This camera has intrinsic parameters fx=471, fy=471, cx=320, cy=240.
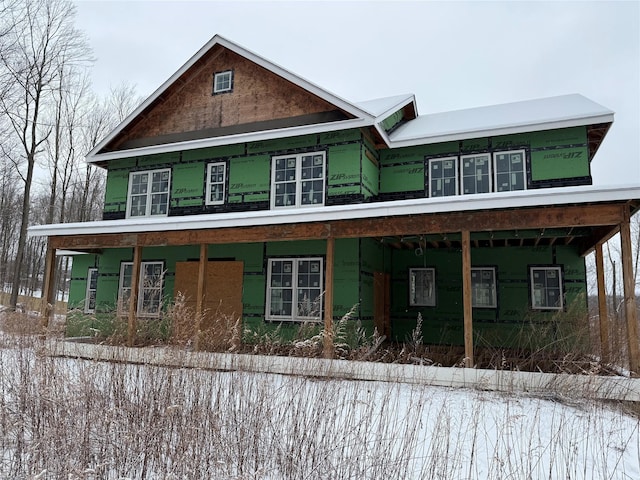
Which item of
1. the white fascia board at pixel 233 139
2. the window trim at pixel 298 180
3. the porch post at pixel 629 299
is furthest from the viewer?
the window trim at pixel 298 180

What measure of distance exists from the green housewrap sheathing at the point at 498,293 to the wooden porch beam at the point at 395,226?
14.6ft

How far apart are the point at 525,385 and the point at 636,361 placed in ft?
5.39

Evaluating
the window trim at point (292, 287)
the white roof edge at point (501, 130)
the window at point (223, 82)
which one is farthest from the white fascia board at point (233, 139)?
the window trim at point (292, 287)

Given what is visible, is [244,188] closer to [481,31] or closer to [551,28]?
[551,28]

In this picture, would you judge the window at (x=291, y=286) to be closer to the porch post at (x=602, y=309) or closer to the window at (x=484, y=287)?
the window at (x=484, y=287)

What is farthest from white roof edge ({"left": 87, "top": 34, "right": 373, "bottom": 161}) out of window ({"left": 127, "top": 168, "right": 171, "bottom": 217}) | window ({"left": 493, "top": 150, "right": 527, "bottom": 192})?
window ({"left": 493, "top": 150, "right": 527, "bottom": 192})

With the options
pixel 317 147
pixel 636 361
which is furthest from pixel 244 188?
pixel 636 361

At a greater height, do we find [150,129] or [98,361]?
[150,129]

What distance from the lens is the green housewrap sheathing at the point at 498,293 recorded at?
12.0 metres

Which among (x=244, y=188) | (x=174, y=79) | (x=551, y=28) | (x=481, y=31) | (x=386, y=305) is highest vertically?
(x=481, y=31)

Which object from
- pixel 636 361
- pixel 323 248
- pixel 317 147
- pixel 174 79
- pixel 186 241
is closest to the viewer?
pixel 636 361

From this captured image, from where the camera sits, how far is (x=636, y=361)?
23.5 ft

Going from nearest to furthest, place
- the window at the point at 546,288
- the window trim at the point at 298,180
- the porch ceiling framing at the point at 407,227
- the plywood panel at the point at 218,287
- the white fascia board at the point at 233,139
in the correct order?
the porch ceiling framing at the point at 407,227
the white fascia board at the point at 233,139
the window at the point at 546,288
the window trim at the point at 298,180
the plywood panel at the point at 218,287

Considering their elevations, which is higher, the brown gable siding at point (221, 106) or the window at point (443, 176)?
the brown gable siding at point (221, 106)
